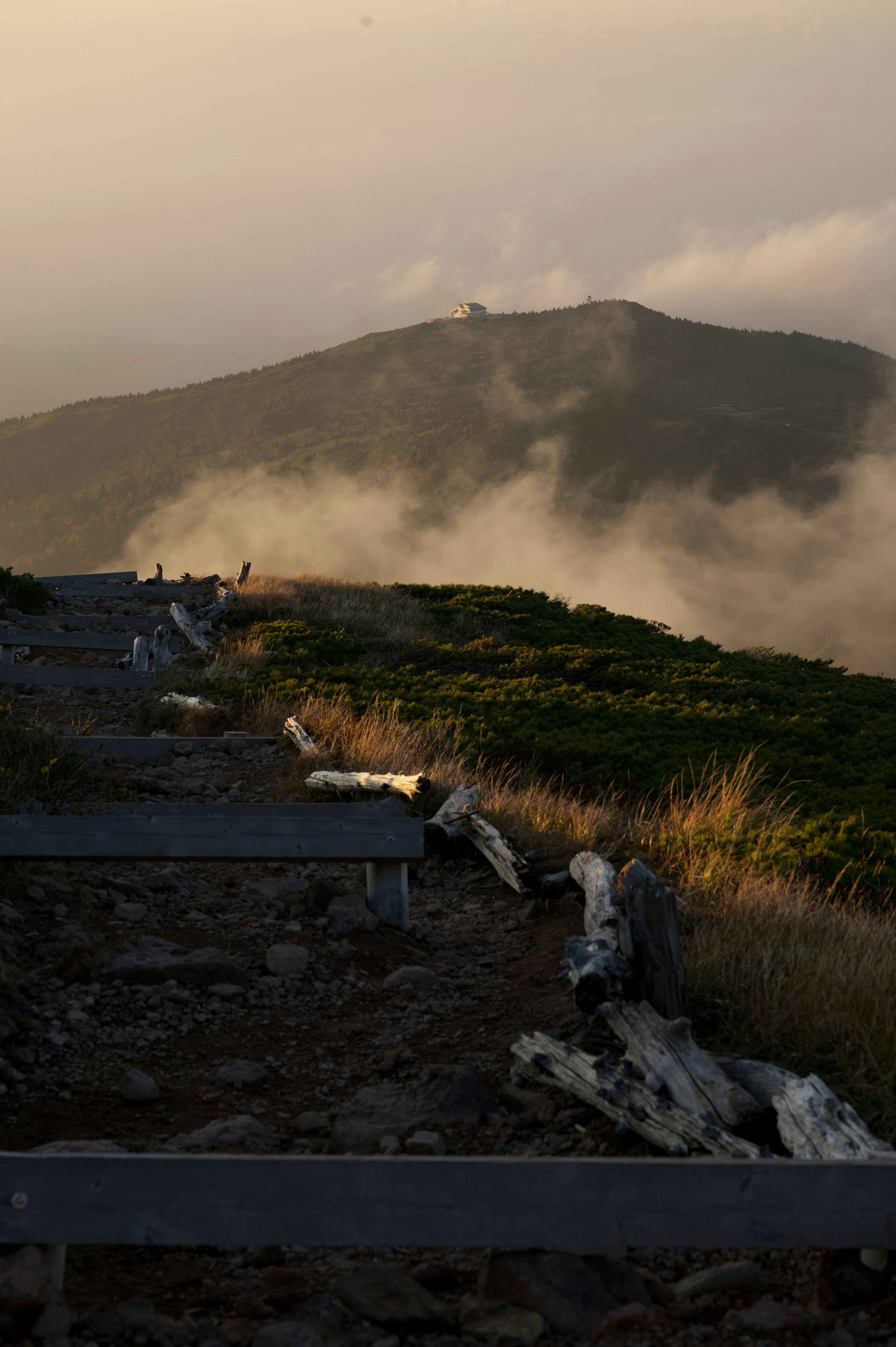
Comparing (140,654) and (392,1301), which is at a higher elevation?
(140,654)

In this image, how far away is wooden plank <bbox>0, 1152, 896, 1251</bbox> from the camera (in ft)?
7.95

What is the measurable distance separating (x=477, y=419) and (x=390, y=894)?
13426cm

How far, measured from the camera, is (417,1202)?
2.46 metres

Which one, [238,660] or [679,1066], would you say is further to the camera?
[238,660]

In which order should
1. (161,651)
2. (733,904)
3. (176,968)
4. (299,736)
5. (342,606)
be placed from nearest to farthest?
(176,968) < (733,904) < (299,736) < (161,651) < (342,606)

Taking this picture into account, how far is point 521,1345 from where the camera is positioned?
8.21 ft

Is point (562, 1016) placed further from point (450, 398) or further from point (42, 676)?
point (450, 398)

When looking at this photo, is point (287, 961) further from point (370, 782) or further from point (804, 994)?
point (370, 782)

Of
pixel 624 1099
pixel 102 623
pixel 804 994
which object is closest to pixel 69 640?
pixel 102 623

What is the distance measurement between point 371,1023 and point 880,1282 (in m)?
2.86

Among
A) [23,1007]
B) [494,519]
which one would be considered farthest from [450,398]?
[23,1007]

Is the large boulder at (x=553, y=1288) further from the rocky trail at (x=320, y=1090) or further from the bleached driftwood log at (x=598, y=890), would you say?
the bleached driftwood log at (x=598, y=890)

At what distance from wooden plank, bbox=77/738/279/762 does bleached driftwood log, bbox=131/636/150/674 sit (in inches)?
155

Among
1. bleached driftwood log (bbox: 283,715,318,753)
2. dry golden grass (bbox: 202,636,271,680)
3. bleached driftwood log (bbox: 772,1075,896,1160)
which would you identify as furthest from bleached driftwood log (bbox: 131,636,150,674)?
bleached driftwood log (bbox: 772,1075,896,1160)
